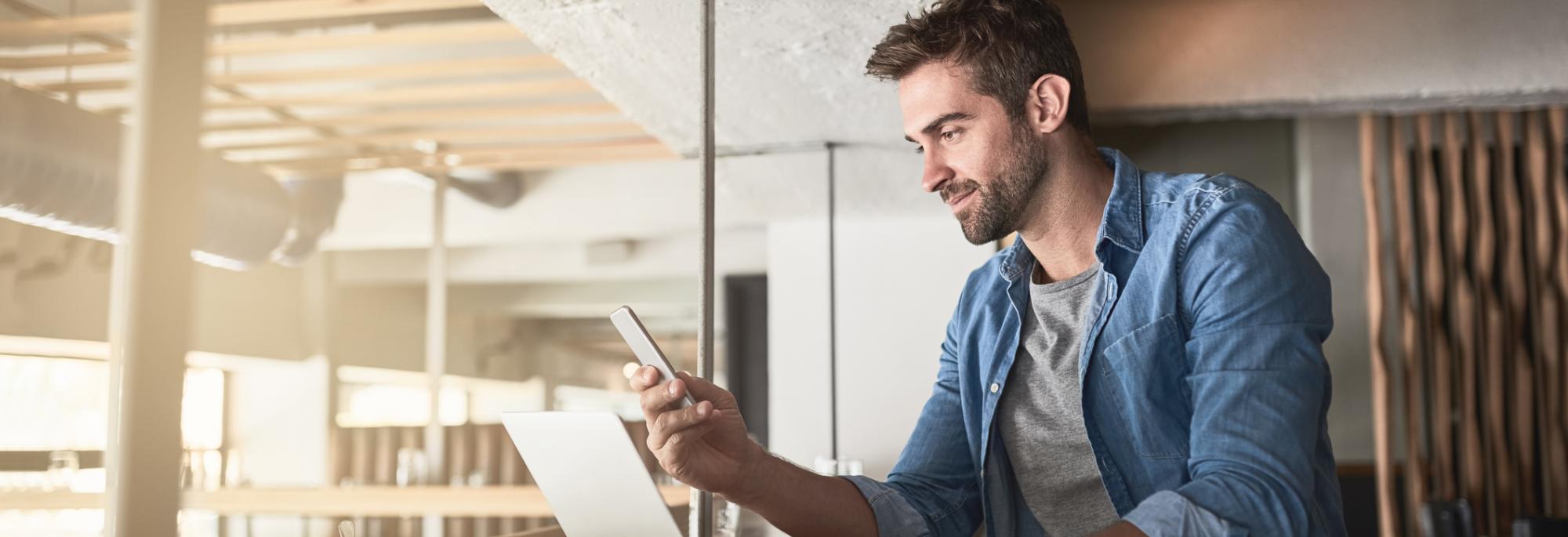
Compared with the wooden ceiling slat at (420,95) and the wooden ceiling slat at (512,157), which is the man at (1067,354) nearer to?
the wooden ceiling slat at (420,95)

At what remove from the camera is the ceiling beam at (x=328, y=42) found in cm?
260

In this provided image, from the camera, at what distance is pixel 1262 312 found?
111 cm

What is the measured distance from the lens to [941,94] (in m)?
1.43

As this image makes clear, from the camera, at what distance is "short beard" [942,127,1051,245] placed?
1426mm

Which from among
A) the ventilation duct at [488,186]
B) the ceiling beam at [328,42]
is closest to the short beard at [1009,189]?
the ceiling beam at [328,42]

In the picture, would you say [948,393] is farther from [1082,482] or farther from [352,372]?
[352,372]

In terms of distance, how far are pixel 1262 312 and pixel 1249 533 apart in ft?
0.74

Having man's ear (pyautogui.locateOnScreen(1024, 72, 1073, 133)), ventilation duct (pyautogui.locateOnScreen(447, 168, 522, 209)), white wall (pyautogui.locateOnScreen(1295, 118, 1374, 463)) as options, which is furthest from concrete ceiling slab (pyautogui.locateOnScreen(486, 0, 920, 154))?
ventilation duct (pyautogui.locateOnScreen(447, 168, 522, 209))

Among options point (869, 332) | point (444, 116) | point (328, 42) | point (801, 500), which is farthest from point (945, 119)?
point (444, 116)

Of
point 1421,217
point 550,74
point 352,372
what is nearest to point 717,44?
point 550,74

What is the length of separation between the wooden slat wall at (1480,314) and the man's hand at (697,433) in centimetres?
367

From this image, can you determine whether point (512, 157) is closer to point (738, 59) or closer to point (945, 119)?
point (738, 59)

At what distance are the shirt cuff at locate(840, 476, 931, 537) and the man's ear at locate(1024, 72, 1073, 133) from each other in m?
0.52

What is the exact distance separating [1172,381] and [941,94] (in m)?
0.47
